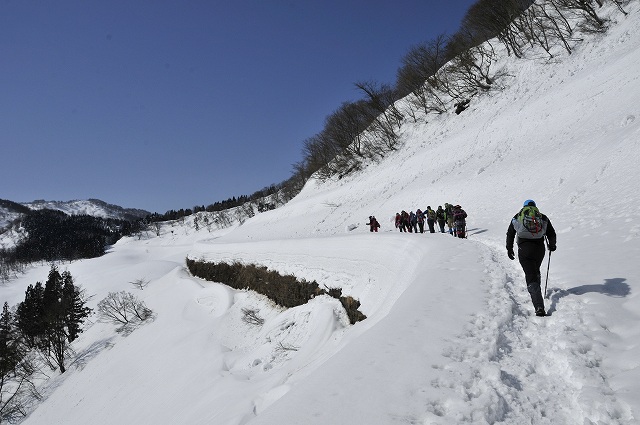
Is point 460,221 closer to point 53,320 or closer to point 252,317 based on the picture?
point 252,317

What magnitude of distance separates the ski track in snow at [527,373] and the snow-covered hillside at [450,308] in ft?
0.06

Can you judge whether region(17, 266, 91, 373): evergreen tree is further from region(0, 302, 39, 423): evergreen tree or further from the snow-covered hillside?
the snow-covered hillside

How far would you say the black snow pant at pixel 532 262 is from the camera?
4.96m

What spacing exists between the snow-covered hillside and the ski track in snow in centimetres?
2

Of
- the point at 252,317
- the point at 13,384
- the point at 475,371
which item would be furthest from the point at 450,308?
the point at 13,384

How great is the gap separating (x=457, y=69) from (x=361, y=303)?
121 ft

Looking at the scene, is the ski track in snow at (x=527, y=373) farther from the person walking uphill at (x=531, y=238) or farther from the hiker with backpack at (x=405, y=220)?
the hiker with backpack at (x=405, y=220)

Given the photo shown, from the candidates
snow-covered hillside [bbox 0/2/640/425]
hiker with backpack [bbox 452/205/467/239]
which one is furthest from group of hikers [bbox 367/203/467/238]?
snow-covered hillside [bbox 0/2/640/425]

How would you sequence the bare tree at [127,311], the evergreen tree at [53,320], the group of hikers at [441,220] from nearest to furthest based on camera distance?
the group of hikers at [441,220] < the bare tree at [127,311] < the evergreen tree at [53,320]

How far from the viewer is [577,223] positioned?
983 centimetres

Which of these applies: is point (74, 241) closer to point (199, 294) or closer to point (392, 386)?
point (199, 294)

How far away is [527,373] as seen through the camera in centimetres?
348

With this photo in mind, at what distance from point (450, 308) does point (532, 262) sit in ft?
5.22

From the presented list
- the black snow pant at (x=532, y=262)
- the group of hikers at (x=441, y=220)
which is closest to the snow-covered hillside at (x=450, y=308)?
the black snow pant at (x=532, y=262)
